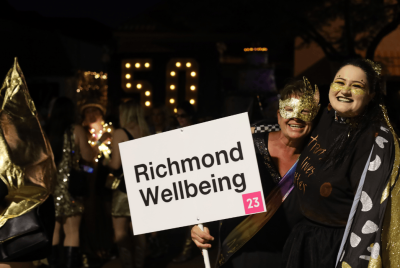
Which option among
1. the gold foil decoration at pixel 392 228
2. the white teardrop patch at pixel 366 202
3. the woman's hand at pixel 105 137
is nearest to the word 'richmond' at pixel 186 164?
the white teardrop patch at pixel 366 202

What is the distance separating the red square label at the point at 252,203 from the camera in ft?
7.82

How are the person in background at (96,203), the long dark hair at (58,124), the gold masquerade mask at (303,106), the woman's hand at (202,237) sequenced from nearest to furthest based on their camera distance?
the woman's hand at (202,237), the gold masquerade mask at (303,106), the long dark hair at (58,124), the person in background at (96,203)

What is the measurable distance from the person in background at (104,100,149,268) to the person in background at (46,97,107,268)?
1.31 ft

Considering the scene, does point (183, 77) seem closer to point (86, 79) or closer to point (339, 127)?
point (86, 79)

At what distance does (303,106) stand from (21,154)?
5.51 ft

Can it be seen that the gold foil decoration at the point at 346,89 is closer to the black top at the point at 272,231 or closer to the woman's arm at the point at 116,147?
the black top at the point at 272,231

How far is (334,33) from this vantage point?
15.5 metres

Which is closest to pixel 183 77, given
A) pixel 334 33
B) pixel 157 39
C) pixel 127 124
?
pixel 157 39

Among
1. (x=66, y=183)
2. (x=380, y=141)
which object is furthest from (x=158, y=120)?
(x=380, y=141)

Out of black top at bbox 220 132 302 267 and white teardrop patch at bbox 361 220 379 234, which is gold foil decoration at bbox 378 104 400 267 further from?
black top at bbox 220 132 302 267

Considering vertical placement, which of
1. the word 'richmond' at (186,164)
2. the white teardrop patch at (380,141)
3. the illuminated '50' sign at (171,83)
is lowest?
the white teardrop patch at (380,141)

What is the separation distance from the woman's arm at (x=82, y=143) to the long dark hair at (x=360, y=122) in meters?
3.51

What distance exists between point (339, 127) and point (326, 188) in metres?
0.33

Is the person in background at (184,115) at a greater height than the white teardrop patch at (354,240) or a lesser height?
greater
